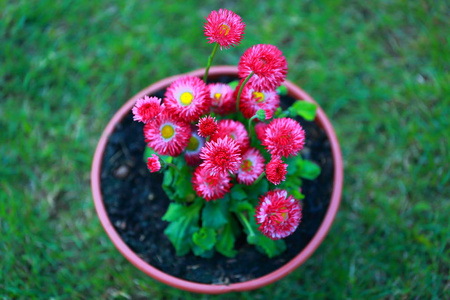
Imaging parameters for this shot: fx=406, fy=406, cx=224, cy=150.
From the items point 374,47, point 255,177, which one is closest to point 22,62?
point 255,177

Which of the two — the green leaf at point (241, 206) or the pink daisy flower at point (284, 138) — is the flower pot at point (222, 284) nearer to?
the green leaf at point (241, 206)

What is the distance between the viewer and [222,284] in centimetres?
159

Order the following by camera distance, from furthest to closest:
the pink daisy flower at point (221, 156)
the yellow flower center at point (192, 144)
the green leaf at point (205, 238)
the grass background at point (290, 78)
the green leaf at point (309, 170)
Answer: the grass background at point (290, 78) → the green leaf at point (309, 170) → the green leaf at point (205, 238) → the yellow flower center at point (192, 144) → the pink daisy flower at point (221, 156)

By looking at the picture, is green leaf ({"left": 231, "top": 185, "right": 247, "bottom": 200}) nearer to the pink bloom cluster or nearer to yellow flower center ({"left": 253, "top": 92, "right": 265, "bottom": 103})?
the pink bloom cluster

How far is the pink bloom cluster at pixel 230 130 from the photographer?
1163 millimetres

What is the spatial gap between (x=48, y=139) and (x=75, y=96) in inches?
11.5

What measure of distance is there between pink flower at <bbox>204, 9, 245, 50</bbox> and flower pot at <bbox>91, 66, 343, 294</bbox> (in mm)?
672

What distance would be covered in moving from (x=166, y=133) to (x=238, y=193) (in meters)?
0.35

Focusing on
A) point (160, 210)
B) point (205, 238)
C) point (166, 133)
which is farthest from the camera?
point (160, 210)

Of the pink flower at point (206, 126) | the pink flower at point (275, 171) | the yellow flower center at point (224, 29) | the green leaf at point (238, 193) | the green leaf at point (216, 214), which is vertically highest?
the yellow flower center at point (224, 29)

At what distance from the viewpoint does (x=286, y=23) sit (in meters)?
2.53

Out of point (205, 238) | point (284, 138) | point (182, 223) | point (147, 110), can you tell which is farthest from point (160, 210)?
point (284, 138)

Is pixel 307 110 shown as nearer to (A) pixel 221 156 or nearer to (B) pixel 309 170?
(B) pixel 309 170

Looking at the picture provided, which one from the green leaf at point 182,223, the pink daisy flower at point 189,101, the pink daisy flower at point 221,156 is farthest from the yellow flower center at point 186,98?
the green leaf at point 182,223
